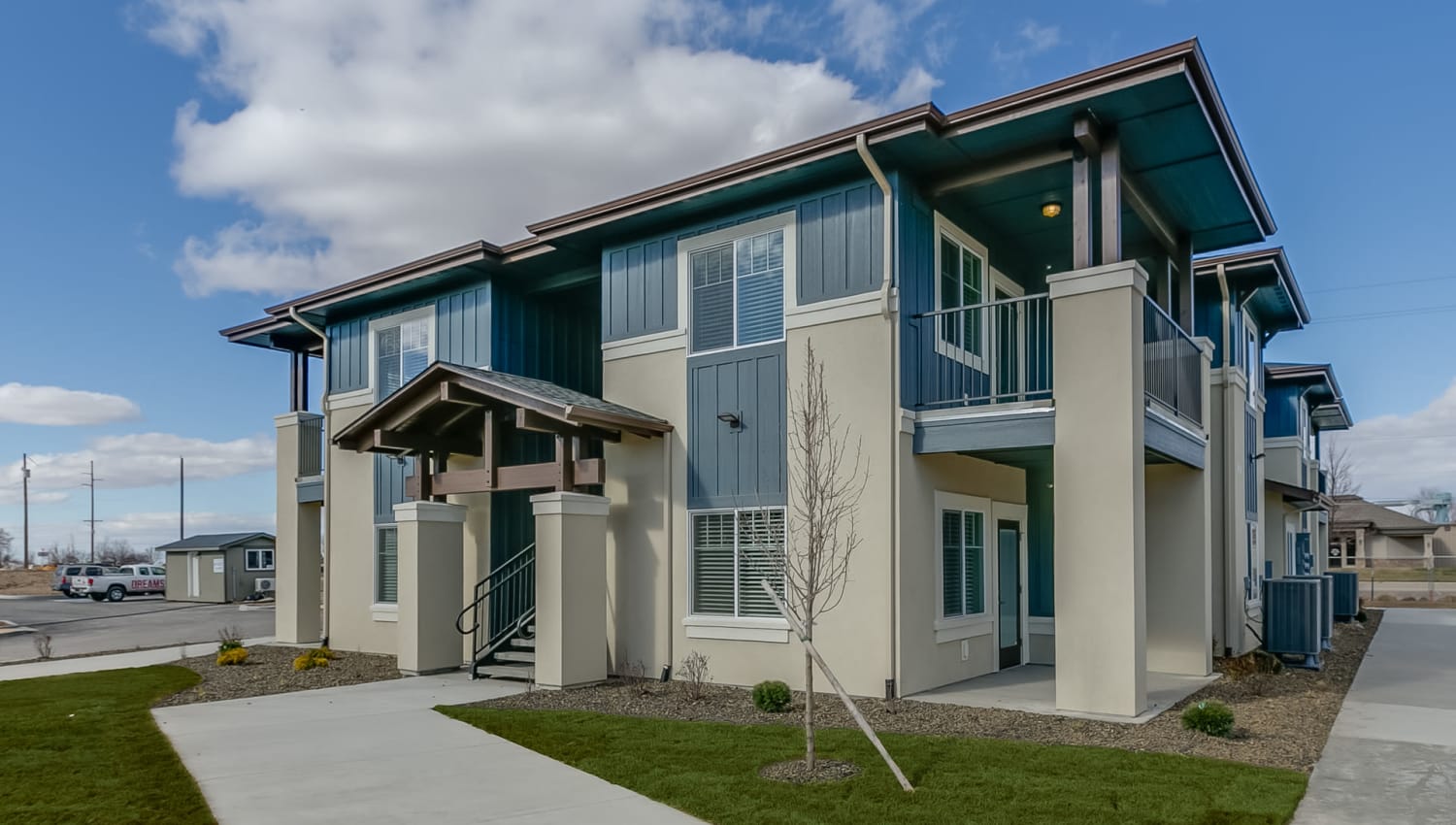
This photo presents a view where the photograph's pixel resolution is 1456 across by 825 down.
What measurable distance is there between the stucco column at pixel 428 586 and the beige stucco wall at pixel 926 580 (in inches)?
252

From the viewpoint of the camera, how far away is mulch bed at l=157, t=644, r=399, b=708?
12.0 metres

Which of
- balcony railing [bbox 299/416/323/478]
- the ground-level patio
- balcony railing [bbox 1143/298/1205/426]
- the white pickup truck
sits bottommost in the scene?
the white pickup truck

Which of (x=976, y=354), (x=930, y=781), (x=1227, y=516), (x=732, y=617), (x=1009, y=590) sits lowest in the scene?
(x=930, y=781)

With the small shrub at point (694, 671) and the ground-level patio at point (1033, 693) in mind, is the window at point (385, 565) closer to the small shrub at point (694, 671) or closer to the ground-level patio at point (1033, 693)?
the small shrub at point (694, 671)

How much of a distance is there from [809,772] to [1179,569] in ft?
24.1

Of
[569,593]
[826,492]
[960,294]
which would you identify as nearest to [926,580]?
[826,492]

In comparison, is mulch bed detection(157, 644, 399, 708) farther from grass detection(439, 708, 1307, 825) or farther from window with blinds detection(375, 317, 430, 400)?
grass detection(439, 708, 1307, 825)

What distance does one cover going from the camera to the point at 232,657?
14.6 meters

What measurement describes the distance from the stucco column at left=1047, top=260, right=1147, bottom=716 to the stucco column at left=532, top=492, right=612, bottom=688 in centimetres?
533

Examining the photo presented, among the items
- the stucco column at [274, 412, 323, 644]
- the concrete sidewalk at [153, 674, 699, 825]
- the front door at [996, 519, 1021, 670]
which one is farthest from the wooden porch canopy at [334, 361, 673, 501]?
the front door at [996, 519, 1021, 670]

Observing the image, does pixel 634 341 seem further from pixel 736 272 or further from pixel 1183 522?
pixel 1183 522

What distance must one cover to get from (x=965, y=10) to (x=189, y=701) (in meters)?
11.6

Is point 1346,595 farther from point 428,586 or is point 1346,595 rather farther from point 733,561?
point 428,586

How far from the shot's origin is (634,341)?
13.0 metres
